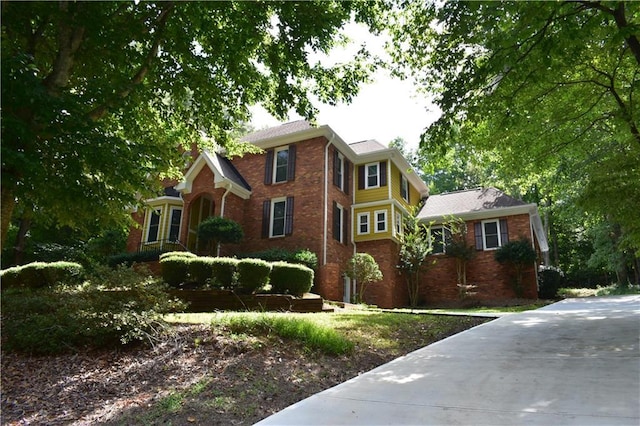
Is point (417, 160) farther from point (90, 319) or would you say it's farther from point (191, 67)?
point (90, 319)

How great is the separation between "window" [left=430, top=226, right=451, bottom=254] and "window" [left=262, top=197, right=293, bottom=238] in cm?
755

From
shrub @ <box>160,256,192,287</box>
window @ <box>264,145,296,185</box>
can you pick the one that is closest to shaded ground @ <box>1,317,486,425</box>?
shrub @ <box>160,256,192,287</box>

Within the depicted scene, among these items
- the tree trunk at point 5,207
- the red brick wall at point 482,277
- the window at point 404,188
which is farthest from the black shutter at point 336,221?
the tree trunk at point 5,207

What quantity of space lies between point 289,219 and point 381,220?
15.3 ft

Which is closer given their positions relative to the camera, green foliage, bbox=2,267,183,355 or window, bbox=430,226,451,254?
green foliage, bbox=2,267,183,355

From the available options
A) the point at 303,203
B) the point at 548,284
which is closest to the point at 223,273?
the point at 303,203

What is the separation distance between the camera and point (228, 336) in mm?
5941

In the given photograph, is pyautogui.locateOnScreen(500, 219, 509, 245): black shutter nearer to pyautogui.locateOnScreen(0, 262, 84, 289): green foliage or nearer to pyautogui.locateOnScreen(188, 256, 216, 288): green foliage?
pyautogui.locateOnScreen(188, 256, 216, 288): green foliage

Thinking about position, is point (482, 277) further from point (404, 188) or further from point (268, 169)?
point (268, 169)

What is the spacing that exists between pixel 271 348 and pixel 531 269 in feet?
55.3

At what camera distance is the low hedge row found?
11203 mm

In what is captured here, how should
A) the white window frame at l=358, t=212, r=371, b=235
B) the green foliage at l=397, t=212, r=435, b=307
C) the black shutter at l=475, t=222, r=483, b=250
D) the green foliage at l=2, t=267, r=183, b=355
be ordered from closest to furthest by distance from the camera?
the green foliage at l=2, t=267, r=183, b=355, the green foliage at l=397, t=212, r=435, b=307, the white window frame at l=358, t=212, r=371, b=235, the black shutter at l=475, t=222, r=483, b=250

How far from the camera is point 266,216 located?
17.8 meters

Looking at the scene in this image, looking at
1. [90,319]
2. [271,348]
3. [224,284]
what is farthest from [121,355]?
[224,284]
